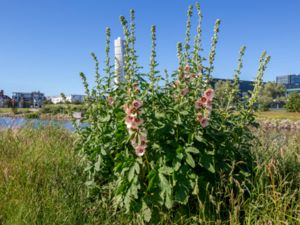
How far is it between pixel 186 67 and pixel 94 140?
3.88 feet

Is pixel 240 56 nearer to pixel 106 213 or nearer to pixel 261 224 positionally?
pixel 261 224

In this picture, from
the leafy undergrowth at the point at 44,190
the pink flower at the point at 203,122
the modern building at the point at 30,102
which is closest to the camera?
the pink flower at the point at 203,122

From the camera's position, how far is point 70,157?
13.5ft

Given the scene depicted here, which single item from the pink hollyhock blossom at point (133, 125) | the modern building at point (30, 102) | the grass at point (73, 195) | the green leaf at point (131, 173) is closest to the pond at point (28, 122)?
the grass at point (73, 195)

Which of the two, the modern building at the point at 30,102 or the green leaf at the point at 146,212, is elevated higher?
the modern building at the point at 30,102

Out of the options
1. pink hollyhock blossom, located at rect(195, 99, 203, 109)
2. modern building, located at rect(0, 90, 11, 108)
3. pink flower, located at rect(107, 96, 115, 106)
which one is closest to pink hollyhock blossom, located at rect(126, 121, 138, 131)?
pink hollyhock blossom, located at rect(195, 99, 203, 109)

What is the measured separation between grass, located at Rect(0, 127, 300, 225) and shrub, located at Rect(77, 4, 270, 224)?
0.13 metres

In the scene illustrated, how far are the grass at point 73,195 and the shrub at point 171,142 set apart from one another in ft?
0.42

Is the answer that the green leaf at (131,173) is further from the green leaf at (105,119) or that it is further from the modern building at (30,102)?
→ the modern building at (30,102)

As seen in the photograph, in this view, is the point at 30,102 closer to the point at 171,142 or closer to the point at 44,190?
the point at 44,190

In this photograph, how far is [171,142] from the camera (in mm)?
2570

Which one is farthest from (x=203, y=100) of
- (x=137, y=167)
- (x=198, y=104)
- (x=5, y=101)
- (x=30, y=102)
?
(x=30, y=102)

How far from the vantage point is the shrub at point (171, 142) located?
8.17 feet

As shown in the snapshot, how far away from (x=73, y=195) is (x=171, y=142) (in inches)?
54.1
